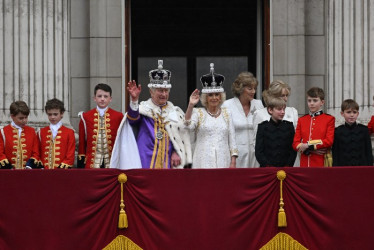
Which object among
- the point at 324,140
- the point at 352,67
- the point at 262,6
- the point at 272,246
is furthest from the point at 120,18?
the point at 272,246

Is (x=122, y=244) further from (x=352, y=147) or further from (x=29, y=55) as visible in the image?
(x=29, y=55)

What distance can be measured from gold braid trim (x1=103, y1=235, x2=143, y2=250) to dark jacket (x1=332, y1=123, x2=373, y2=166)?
279 centimetres

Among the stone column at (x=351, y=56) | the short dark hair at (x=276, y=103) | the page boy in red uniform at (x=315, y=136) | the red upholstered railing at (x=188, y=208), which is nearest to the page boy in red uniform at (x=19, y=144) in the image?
the red upholstered railing at (x=188, y=208)

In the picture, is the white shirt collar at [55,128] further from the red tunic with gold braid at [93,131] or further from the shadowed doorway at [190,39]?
the shadowed doorway at [190,39]

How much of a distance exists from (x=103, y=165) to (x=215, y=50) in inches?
286

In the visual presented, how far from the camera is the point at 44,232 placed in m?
10.7

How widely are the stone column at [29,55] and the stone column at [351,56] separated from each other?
402 centimetres

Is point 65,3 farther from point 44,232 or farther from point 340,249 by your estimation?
point 340,249

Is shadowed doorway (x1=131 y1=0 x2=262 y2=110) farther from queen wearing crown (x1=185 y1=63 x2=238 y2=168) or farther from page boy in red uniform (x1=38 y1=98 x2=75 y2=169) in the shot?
queen wearing crown (x1=185 y1=63 x2=238 y2=168)

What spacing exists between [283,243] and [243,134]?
2352 millimetres

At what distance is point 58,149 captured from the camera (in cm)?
1233

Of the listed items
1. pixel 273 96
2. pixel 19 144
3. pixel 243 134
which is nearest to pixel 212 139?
pixel 243 134

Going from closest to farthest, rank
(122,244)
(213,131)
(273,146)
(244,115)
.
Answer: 1. (122,244)
2. (273,146)
3. (213,131)
4. (244,115)

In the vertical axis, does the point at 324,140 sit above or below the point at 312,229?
above
